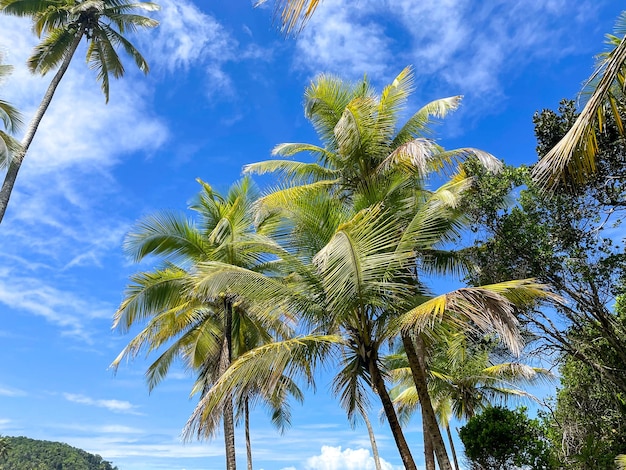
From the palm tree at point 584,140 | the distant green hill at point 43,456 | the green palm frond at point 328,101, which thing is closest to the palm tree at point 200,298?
the green palm frond at point 328,101

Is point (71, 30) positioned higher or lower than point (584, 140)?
higher

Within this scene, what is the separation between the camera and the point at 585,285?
390 inches

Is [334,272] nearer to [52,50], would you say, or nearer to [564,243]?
[564,243]

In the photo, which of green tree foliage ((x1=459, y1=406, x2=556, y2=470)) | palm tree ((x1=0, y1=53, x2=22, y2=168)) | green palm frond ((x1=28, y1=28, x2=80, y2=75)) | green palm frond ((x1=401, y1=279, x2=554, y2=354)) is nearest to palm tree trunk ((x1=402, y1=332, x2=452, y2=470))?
green palm frond ((x1=401, y1=279, x2=554, y2=354))

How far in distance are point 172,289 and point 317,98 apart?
239 inches

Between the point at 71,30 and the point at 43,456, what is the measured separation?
80298 mm

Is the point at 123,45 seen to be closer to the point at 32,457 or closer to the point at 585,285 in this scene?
the point at 585,285

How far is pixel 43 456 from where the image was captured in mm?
75688

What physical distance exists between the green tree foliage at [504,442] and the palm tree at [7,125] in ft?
38.8

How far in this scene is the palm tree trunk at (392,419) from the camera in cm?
803

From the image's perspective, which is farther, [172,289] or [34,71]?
→ [34,71]

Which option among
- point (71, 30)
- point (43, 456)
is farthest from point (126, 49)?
point (43, 456)

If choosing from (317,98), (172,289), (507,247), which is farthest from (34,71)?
(507,247)

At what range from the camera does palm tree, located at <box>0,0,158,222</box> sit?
13.7m
